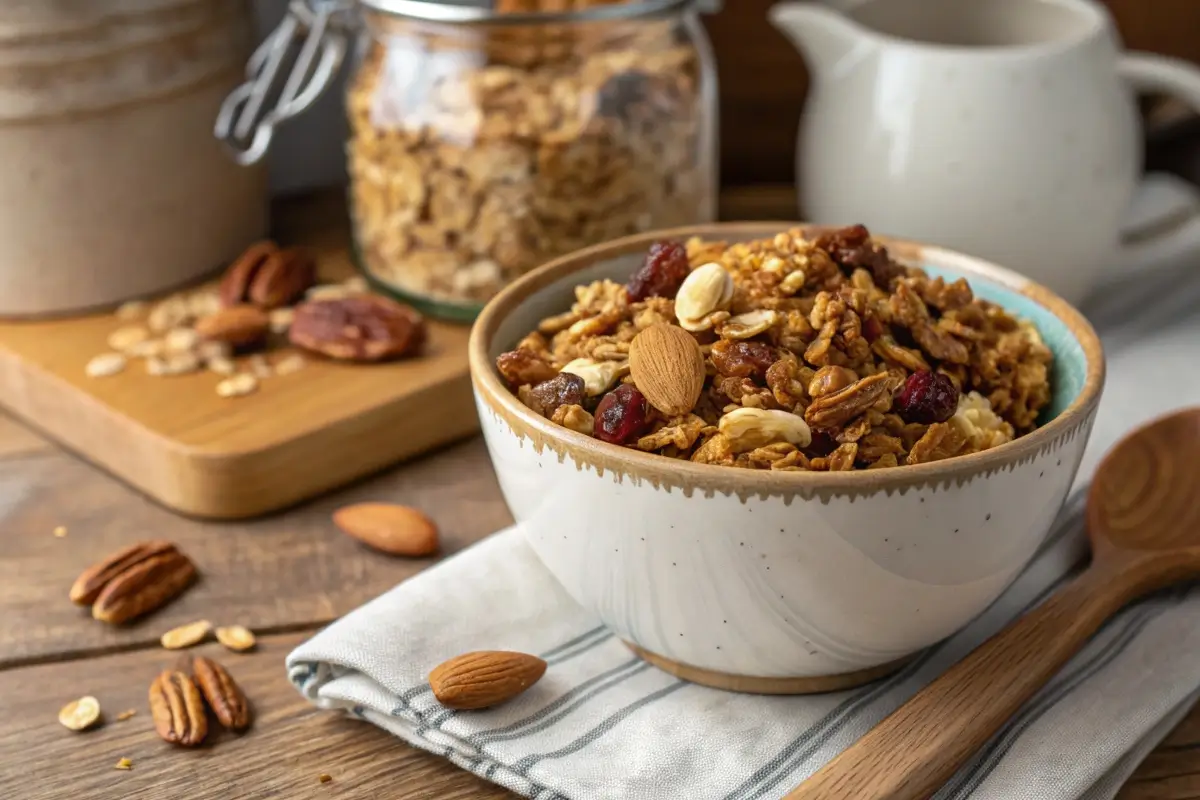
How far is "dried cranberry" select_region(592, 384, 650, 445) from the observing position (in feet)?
1.98

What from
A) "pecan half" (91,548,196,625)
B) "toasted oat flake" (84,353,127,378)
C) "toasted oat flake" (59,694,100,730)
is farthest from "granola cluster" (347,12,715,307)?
"toasted oat flake" (59,694,100,730)

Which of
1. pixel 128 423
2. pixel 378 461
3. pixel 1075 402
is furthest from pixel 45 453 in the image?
pixel 1075 402

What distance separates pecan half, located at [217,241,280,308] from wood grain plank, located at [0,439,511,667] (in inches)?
7.4

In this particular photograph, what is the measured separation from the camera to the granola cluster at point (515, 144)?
3.09 feet

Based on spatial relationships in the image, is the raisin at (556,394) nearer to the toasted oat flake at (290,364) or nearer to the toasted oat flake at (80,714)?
the toasted oat flake at (80,714)

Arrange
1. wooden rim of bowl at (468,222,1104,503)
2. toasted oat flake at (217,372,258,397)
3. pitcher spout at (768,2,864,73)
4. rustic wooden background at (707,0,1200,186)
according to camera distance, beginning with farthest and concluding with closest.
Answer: rustic wooden background at (707,0,1200,186) → pitcher spout at (768,2,864,73) → toasted oat flake at (217,372,258,397) → wooden rim of bowl at (468,222,1104,503)

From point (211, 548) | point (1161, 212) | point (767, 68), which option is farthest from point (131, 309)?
point (1161, 212)

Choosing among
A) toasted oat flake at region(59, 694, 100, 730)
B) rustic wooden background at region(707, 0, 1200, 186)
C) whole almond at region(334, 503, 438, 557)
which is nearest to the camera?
toasted oat flake at region(59, 694, 100, 730)

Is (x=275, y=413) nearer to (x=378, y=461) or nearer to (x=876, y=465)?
(x=378, y=461)

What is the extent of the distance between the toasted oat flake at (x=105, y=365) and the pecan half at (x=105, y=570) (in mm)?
198

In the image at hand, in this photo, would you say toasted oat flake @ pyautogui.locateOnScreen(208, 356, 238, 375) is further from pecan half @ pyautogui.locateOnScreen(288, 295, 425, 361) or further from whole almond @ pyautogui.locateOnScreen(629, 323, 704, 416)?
whole almond @ pyautogui.locateOnScreen(629, 323, 704, 416)

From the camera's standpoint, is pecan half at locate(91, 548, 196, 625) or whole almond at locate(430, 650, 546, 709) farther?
pecan half at locate(91, 548, 196, 625)

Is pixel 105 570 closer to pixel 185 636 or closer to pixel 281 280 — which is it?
pixel 185 636

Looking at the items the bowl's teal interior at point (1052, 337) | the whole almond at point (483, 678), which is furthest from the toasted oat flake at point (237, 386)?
the bowl's teal interior at point (1052, 337)
